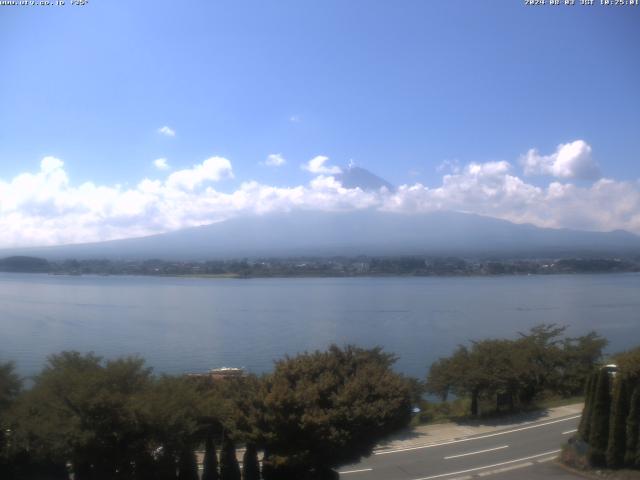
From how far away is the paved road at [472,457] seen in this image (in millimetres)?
6938

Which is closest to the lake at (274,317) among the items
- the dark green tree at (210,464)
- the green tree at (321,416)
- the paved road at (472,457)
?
the dark green tree at (210,464)

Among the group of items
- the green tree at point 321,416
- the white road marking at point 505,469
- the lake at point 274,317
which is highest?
the green tree at point 321,416

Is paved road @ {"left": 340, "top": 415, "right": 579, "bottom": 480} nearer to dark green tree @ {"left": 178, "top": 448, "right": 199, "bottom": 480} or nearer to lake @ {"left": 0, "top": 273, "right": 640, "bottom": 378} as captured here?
dark green tree @ {"left": 178, "top": 448, "right": 199, "bottom": 480}

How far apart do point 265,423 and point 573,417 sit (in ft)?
20.5

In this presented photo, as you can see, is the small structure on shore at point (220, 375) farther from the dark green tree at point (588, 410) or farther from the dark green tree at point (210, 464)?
the dark green tree at point (588, 410)

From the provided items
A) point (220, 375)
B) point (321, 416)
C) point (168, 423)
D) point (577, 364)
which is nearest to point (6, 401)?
point (168, 423)

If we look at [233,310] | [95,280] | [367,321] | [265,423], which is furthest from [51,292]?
[265,423]

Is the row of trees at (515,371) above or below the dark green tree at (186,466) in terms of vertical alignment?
below

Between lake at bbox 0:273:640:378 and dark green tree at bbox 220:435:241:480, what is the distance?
20.2 ft

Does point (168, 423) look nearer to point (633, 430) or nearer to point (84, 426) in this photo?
point (84, 426)

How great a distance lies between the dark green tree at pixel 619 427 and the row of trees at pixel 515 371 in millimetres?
4593

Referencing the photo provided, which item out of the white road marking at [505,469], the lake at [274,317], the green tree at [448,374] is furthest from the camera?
the lake at [274,317]

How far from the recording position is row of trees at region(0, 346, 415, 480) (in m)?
5.23

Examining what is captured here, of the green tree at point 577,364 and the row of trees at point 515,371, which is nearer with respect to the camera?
the row of trees at point 515,371
